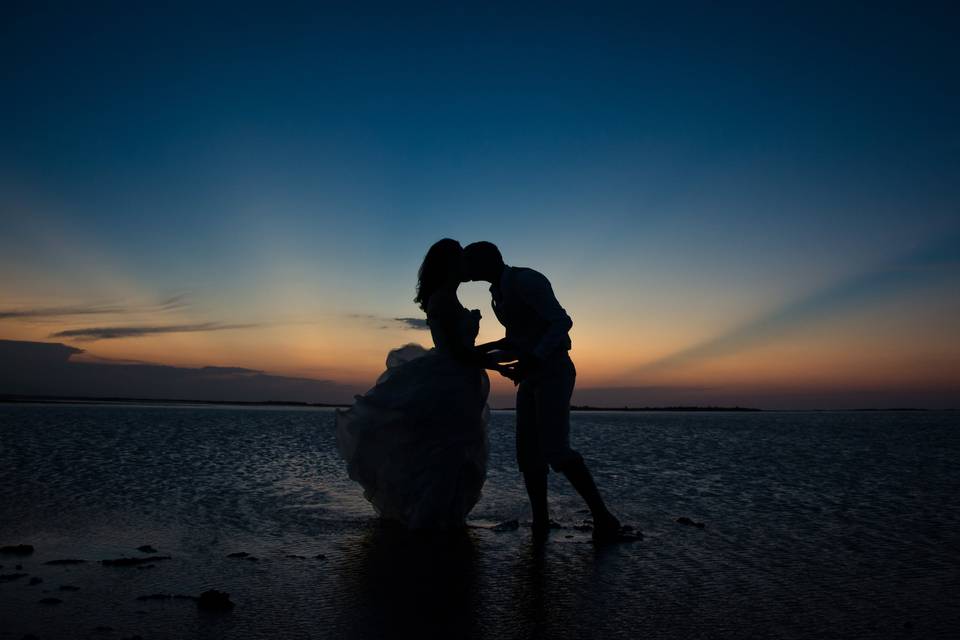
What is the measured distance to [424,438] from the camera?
5.87 meters

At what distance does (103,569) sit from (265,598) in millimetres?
1285

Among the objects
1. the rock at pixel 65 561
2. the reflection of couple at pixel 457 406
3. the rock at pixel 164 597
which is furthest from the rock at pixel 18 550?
the reflection of couple at pixel 457 406

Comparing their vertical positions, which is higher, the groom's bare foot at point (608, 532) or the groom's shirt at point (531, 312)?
the groom's shirt at point (531, 312)

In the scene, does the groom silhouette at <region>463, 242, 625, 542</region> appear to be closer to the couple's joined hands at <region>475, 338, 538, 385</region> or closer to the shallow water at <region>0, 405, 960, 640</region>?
the couple's joined hands at <region>475, 338, 538, 385</region>

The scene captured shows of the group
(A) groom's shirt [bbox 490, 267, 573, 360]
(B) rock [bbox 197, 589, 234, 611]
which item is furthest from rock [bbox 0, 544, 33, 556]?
(A) groom's shirt [bbox 490, 267, 573, 360]

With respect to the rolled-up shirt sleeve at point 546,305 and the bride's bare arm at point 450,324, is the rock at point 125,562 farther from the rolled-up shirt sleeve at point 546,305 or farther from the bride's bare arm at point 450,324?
the rolled-up shirt sleeve at point 546,305

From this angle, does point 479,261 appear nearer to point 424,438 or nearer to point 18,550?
point 424,438

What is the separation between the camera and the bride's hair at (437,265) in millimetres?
5906

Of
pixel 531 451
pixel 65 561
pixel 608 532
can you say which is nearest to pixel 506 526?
pixel 531 451

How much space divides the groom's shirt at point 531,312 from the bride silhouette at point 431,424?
386mm

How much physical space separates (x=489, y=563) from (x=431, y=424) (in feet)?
5.35

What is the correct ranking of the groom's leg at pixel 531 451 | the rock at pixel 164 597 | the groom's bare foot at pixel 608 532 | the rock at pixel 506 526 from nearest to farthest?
the rock at pixel 164 597
the groom's bare foot at pixel 608 532
the rock at pixel 506 526
the groom's leg at pixel 531 451

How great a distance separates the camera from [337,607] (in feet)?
11.2

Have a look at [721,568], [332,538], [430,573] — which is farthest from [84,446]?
[721,568]
